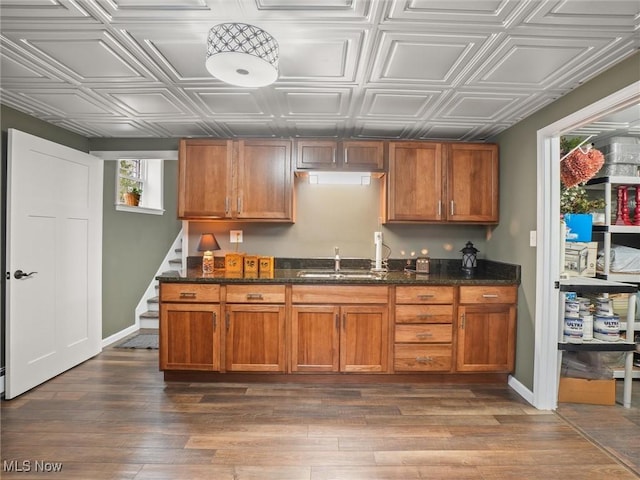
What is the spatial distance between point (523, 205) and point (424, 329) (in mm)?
1314

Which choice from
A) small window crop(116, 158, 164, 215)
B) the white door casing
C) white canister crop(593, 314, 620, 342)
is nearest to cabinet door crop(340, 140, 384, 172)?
the white door casing

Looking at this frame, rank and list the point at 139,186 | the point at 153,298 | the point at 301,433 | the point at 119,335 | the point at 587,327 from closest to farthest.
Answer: the point at 301,433 → the point at 587,327 → the point at 119,335 → the point at 153,298 → the point at 139,186

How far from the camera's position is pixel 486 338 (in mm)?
3096

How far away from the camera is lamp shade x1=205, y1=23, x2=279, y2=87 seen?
1673 mm

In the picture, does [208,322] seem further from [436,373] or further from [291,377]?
[436,373]

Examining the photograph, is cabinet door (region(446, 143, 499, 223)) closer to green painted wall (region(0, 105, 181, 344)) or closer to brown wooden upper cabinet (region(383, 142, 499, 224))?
brown wooden upper cabinet (region(383, 142, 499, 224))

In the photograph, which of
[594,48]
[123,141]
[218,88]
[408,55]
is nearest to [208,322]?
[218,88]

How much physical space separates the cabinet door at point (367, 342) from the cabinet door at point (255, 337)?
1.88 feet

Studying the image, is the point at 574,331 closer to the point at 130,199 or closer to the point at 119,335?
the point at 119,335

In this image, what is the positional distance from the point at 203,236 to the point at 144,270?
1.85 m

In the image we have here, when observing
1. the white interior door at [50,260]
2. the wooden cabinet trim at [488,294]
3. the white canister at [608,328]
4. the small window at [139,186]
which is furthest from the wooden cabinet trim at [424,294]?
the small window at [139,186]

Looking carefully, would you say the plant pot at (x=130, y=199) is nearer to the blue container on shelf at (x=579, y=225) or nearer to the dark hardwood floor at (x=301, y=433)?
the dark hardwood floor at (x=301, y=433)

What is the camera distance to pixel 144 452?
2.12 metres

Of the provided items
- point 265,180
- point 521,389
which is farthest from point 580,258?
point 265,180
